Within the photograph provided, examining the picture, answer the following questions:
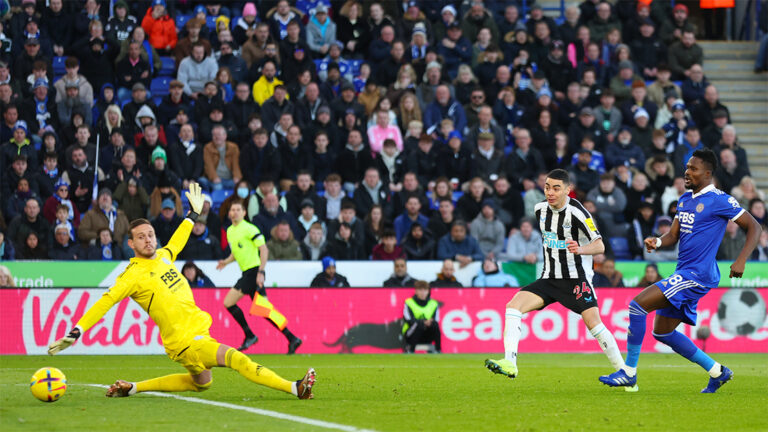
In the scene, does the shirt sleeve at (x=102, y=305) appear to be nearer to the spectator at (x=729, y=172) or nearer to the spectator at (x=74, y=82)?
the spectator at (x=74, y=82)

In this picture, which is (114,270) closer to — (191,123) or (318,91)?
(191,123)

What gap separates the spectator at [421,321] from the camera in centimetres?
1772

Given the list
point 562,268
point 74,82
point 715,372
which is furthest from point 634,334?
point 74,82

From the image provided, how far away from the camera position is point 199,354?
9.16 meters

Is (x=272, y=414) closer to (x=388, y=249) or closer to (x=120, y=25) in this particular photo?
(x=388, y=249)

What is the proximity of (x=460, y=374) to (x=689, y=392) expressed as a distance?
3.06 meters

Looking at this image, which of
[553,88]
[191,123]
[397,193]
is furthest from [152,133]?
[553,88]

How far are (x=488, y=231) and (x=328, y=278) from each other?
3.04 metres

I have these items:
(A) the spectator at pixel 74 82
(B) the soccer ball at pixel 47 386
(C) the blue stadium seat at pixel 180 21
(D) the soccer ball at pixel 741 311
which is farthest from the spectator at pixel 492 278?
(B) the soccer ball at pixel 47 386

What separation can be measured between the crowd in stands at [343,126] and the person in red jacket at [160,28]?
0.03 metres

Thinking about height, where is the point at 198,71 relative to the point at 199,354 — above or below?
above

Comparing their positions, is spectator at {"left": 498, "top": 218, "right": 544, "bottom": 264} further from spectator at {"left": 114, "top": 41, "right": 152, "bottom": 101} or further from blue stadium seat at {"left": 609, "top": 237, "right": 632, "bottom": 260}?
spectator at {"left": 114, "top": 41, "right": 152, "bottom": 101}

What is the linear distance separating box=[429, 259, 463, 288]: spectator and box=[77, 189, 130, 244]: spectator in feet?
17.0

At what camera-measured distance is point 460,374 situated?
42.0 ft
